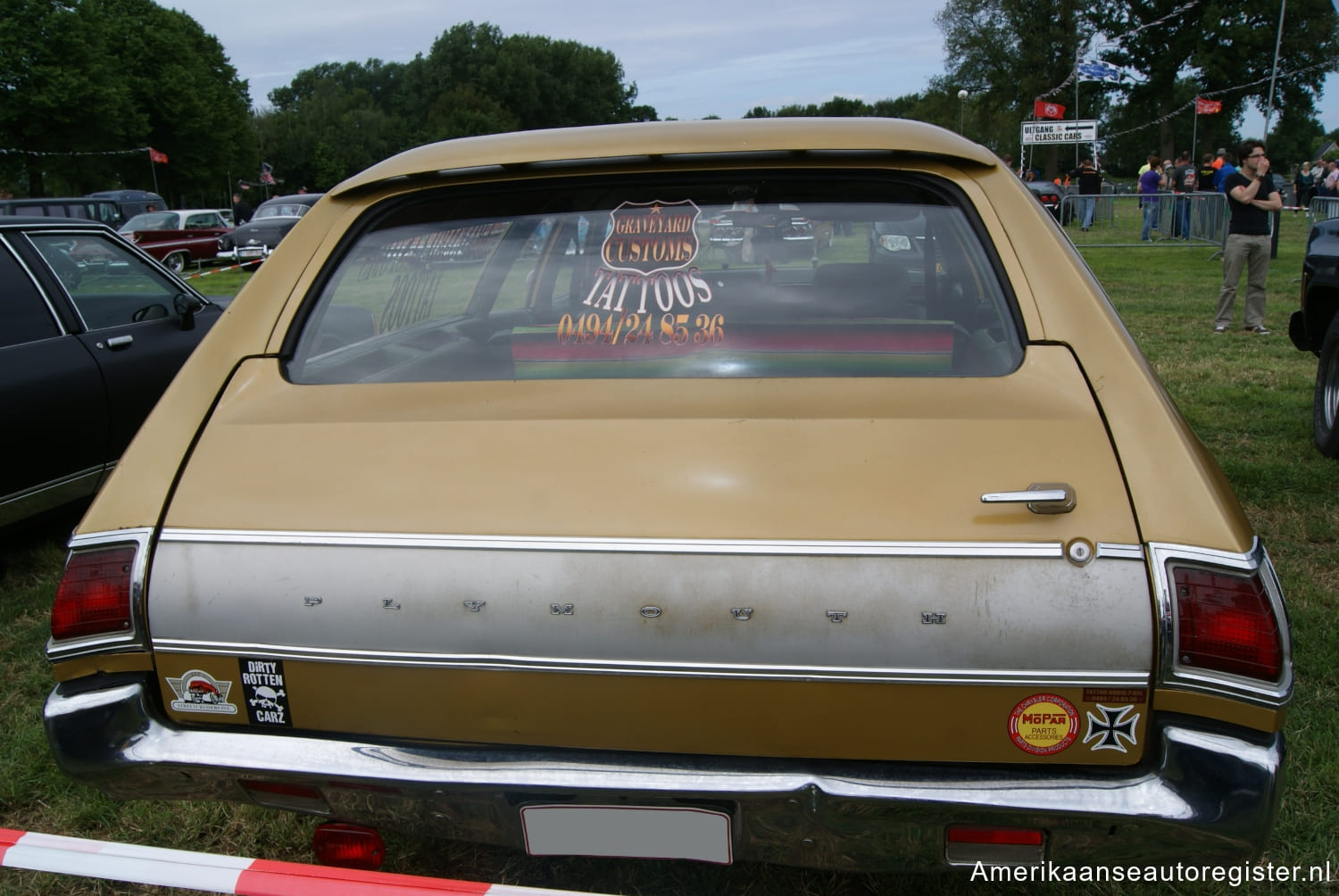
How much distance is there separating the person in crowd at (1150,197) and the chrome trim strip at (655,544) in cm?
1906

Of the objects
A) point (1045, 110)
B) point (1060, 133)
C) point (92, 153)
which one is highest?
point (92, 153)

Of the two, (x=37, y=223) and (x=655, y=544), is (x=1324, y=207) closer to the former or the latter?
(x=37, y=223)

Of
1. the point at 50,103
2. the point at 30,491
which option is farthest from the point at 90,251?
the point at 50,103

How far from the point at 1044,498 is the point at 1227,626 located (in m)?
0.35

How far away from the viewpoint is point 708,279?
1968mm

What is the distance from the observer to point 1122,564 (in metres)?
1.46

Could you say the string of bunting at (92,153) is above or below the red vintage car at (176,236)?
above

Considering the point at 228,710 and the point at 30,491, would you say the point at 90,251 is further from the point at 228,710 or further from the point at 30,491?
the point at 228,710

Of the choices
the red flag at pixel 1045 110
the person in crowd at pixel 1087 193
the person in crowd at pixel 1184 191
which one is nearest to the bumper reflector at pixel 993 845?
the person in crowd at pixel 1184 191

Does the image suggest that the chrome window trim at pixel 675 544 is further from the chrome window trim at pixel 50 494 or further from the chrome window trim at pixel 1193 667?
the chrome window trim at pixel 50 494

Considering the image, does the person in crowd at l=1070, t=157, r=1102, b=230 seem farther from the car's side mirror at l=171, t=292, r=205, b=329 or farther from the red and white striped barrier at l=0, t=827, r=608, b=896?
the red and white striped barrier at l=0, t=827, r=608, b=896

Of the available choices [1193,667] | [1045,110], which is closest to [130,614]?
[1193,667]

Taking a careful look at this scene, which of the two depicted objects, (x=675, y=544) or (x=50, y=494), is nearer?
(x=675, y=544)

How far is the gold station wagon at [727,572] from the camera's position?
1.47 meters
